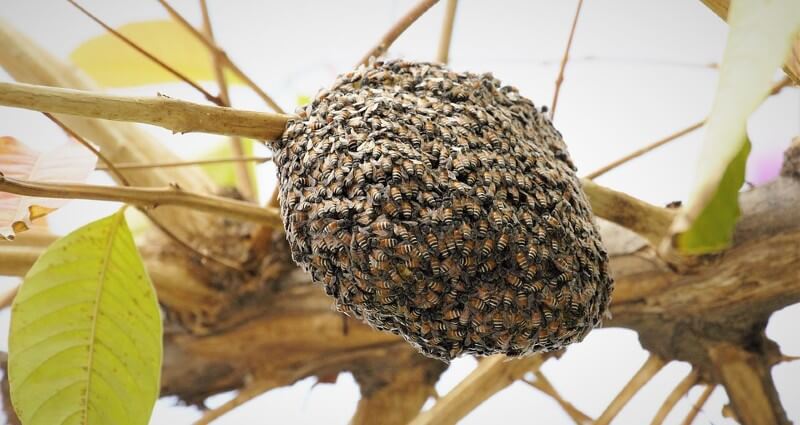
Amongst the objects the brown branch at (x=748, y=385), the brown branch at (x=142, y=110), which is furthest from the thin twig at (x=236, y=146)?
the brown branch at (x=748, y=385)

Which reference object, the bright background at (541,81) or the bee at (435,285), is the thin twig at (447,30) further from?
the bee at (435,285)

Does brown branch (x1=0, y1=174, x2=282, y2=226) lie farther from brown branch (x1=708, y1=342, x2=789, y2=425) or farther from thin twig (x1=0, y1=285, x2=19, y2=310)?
brown branch (x1=708, y1=342, x2=789, y2=425)

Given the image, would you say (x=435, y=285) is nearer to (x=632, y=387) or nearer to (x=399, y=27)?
(x=399, y=27)

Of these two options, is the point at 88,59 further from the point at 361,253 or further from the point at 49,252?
the point at 361,253

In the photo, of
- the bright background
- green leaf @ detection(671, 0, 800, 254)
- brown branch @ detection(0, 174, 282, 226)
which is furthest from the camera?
the bright background

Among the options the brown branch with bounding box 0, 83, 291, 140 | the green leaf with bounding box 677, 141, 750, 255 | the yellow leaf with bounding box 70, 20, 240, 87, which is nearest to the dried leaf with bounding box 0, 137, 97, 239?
the brown branch with bounding box 0, 83, 291, 140

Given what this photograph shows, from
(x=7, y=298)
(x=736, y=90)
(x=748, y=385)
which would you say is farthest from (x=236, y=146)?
(x=736, y=90)

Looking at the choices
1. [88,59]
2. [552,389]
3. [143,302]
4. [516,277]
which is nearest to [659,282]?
[552,389]
